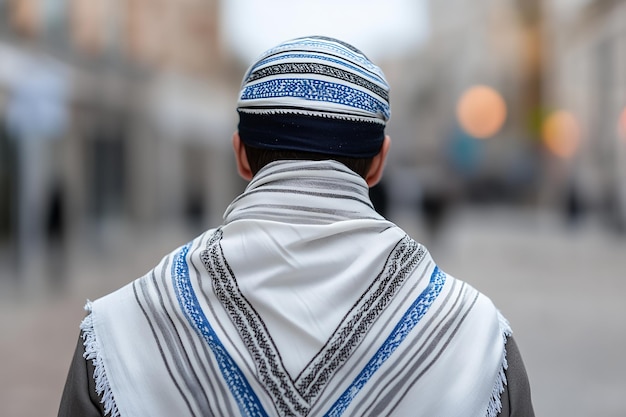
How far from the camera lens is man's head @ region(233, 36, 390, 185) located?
175cm

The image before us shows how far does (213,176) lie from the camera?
40.1m

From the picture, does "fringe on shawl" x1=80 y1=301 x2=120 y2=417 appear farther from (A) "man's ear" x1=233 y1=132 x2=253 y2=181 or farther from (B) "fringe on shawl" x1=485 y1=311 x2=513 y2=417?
(B) "fringe on shawl" x1=485 y1=311 x2=513 y2=417

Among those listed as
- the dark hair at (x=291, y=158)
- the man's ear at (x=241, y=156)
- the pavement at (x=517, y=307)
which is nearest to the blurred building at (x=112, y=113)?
the pavement at (x=517, y=307)

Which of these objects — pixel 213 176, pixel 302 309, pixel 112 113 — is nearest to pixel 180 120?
pixel 213 176

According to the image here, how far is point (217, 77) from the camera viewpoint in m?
44.9

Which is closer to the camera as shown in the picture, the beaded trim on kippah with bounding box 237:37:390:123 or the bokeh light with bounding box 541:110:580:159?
the beaded trim on kippah with bounding box 237:37:390:123

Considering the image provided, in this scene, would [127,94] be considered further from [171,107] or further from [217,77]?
[217,77]

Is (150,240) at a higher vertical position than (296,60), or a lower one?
lower

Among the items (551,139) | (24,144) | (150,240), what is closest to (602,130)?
(551,139)

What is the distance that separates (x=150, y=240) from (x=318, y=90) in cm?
2635

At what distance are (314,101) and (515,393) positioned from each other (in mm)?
635

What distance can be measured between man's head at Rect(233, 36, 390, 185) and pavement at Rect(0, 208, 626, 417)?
204 inches

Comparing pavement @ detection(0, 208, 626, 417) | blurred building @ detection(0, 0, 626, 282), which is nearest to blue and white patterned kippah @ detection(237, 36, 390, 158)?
pavement @ detection(0, 208, 626, 417)

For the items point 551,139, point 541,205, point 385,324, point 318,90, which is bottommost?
point 541,205
